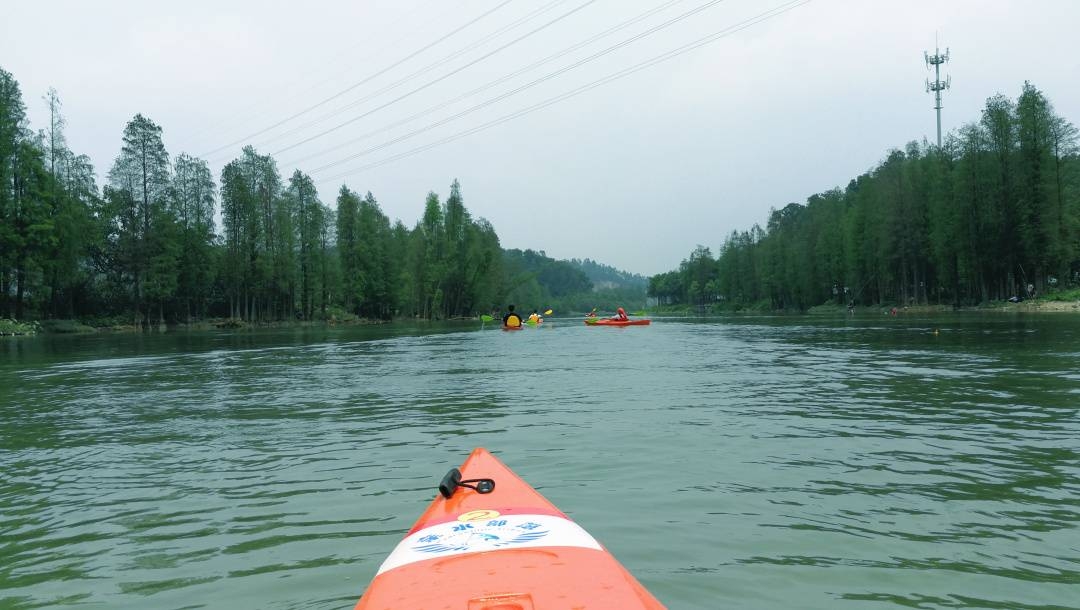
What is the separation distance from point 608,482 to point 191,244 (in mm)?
68997

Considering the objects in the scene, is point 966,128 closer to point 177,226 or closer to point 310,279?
point 310,279

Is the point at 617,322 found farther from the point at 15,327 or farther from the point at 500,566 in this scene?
the point at 500,566

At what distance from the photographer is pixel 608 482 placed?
710 cm

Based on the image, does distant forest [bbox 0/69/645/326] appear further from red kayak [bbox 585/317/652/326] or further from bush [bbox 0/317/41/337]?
red kayak [bbox 585/317/652/326]

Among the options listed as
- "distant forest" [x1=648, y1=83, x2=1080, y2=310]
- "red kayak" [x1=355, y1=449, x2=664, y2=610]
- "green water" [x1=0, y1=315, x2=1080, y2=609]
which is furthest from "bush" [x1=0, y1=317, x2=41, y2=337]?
"distant forest" [x1=648, y1=83, x2=1080, y2=310]

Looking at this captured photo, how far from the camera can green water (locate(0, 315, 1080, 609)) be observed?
4605 millimetres

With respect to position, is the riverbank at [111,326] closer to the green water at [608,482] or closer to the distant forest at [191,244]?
the distant forest at [191,244]

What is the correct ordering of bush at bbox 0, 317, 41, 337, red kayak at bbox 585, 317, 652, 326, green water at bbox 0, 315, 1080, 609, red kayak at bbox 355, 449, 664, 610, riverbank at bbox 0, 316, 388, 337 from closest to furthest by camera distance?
1. red kayak at bbox 355, 449, 664, 610
2. green water at bbox 0, 315, 1080, 609
3. bush at bbox 0, 317, 41, 337
4. riverbank at bbox 0, 316, 388, 337
5. red kayak at bbox 585, 317, 652, 326

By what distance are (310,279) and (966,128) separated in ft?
241

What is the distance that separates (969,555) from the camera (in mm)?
4859

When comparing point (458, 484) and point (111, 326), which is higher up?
point (111, 326)

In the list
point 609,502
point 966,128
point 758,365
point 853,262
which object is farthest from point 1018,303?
point 609,502

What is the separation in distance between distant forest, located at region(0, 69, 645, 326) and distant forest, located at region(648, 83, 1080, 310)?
53573 mm

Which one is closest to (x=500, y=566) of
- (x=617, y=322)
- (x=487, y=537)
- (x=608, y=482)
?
(x=487, y=537)
